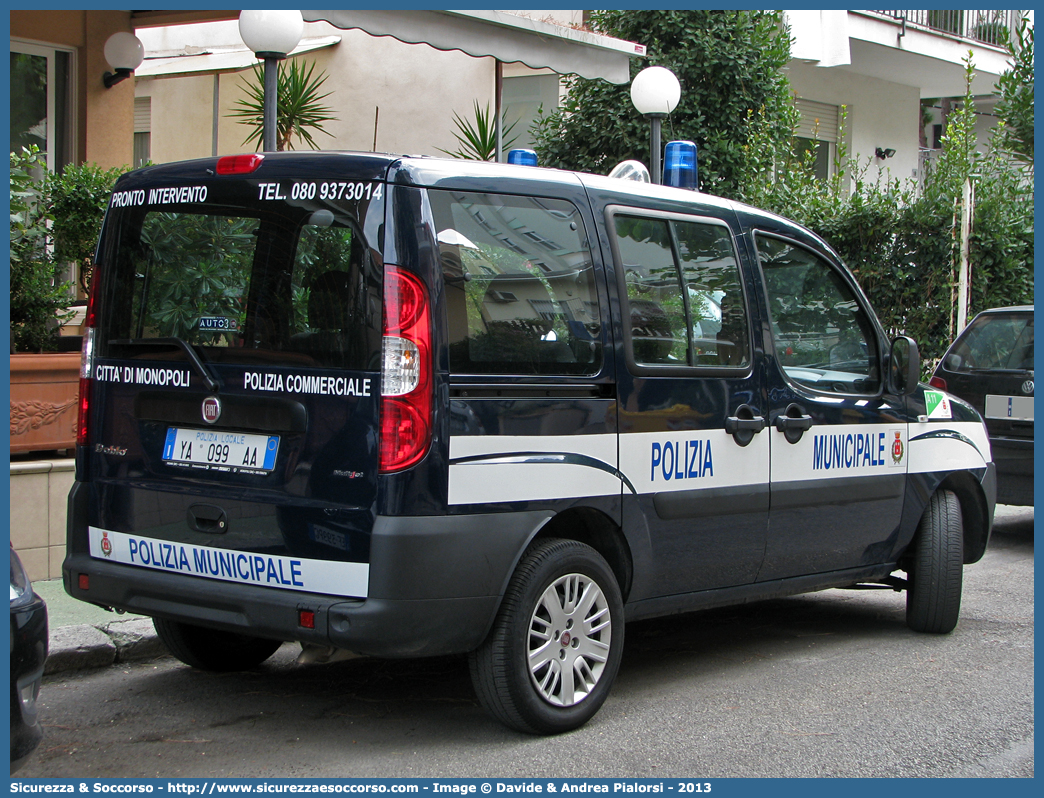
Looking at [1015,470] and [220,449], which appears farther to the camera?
[1015,470]

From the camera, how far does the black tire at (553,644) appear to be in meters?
4.07

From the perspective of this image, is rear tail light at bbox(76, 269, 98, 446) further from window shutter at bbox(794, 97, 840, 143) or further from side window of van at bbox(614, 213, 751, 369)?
window shutter at bbox(794, 97, 840, 143)

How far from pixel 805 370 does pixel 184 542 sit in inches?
109


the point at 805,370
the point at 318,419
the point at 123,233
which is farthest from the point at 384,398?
the point at 805,370

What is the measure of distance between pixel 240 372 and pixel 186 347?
266 mm

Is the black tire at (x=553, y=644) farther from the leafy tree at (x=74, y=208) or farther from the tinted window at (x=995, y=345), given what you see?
the tinted window at (x=995, y=345)

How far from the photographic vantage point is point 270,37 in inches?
290

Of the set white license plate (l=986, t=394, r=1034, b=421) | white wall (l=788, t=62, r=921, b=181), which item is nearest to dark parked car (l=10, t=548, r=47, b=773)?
white license plate (l=986, t=394, r=1034, b=421)

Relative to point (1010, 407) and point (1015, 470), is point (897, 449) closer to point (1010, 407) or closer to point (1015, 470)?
point (1015, 470)

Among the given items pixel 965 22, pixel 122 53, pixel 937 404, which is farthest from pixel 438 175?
pixel 965 22

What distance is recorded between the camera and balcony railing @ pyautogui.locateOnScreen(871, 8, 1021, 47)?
17500 mm

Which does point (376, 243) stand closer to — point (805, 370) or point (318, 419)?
point (318, 419)

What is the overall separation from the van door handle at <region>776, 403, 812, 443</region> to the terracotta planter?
3.81 m

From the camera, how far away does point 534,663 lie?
13.7 feet
